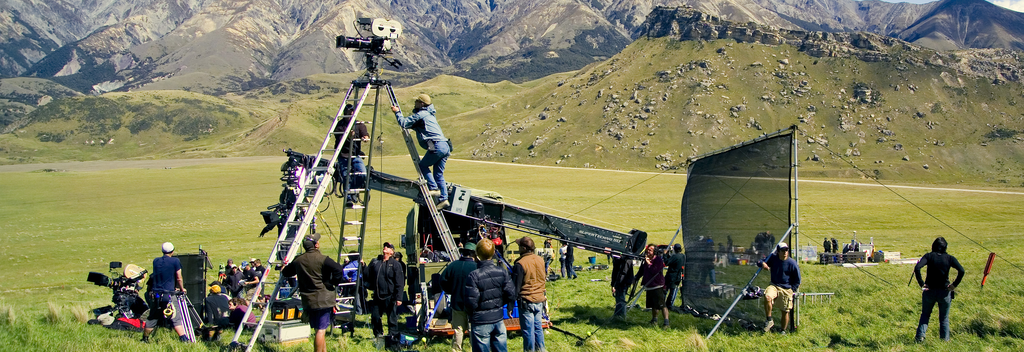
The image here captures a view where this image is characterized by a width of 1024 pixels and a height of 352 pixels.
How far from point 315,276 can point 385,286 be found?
271 cm

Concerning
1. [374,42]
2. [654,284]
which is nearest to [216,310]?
[374,42]

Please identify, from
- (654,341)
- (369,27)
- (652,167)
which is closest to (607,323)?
(654,341)

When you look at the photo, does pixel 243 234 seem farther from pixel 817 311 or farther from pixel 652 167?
pixel 652 167

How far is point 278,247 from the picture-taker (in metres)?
11.1

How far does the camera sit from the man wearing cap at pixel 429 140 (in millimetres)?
12969

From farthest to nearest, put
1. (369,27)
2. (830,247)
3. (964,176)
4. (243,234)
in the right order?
1. (964,176)
2. (243,234)
3. (830,247)
4. (369,27)

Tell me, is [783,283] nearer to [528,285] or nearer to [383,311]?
[528,285]

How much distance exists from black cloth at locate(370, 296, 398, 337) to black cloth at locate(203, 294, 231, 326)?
11.1 feet

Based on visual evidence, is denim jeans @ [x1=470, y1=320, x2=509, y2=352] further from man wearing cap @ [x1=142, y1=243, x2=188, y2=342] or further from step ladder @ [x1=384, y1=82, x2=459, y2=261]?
man wearing cap @ [x1=142, y1=243, x2=188, y2=342]

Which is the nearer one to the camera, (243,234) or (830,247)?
(830,247)

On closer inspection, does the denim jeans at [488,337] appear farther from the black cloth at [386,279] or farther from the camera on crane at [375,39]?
the camera on crane at [375,39]

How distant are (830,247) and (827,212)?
1131 inches

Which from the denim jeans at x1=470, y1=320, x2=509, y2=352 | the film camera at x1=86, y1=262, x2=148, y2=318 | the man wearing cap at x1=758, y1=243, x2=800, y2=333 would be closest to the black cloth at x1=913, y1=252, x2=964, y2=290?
the man wearing cap at x1=758, y1=243, x2=800, y2=333

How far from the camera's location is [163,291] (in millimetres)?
11867
